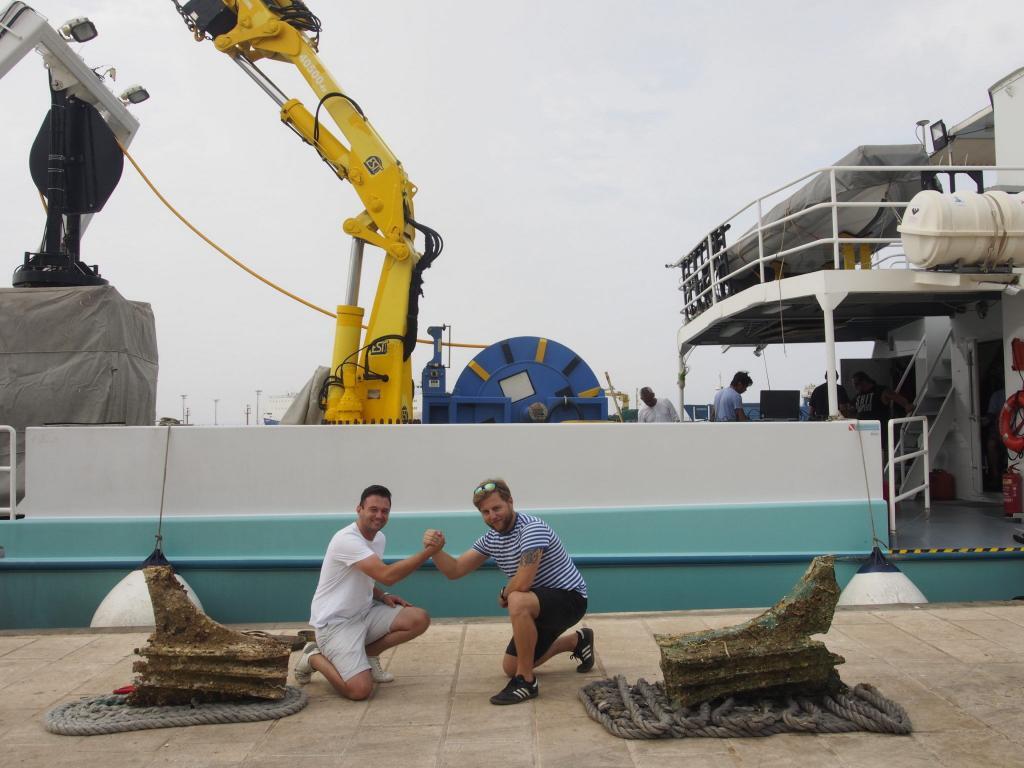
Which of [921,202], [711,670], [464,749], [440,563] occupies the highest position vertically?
[921,202]

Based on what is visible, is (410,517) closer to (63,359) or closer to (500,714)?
(500,714)

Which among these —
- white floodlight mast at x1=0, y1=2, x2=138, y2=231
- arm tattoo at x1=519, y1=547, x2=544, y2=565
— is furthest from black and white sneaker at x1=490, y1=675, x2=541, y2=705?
white floodlight mast at x1=0, y1=2, x2=138, y2=231

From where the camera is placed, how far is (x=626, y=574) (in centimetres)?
587

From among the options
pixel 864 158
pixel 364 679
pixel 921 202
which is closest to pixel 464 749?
pixel 364 679

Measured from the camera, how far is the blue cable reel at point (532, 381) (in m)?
7.51

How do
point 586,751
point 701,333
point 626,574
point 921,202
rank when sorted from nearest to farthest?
point 586,751 < point 626,574 < point 921,202 < point 701,333

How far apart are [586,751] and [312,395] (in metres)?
4.63

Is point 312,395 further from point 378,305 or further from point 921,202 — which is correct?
point 921,202

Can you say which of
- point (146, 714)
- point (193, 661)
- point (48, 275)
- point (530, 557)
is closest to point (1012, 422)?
point (530, 557)

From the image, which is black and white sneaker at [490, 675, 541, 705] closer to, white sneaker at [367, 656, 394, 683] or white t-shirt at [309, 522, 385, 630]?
white sneaker at [367, 656, 394, 683]

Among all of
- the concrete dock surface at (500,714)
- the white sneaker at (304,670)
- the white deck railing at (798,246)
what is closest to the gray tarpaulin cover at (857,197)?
the white deck railing at (798,246)

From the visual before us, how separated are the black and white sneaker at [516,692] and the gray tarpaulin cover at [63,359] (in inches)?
184

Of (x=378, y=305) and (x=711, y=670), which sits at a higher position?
(x=378, y=305)

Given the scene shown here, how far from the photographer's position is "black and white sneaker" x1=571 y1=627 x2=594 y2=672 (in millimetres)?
4113
